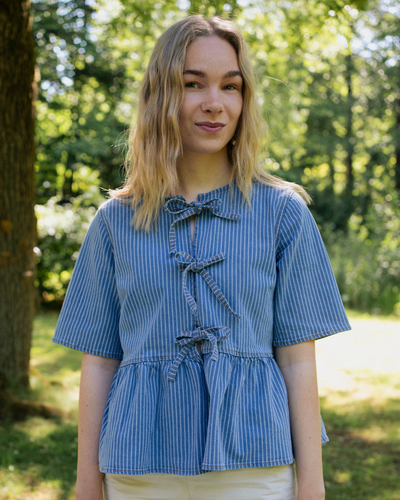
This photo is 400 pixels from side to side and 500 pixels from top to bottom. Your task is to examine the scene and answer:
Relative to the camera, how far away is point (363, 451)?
4.34m

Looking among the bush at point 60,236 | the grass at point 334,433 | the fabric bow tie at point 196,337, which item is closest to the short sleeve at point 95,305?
the fabric bow tie at point 196,337

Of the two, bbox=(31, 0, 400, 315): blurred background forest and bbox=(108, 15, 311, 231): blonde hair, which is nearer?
bbox=(108, 15, 311, 231): blonde hair

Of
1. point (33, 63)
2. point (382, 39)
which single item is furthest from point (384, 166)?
point (33, 63)

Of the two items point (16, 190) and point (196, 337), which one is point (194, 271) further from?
point (16, 190)

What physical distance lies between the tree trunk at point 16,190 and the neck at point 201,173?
10.4 ft

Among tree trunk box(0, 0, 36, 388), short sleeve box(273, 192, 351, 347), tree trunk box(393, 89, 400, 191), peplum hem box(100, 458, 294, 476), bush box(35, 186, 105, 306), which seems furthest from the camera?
tree trunk box(393, 89, 400, 191)

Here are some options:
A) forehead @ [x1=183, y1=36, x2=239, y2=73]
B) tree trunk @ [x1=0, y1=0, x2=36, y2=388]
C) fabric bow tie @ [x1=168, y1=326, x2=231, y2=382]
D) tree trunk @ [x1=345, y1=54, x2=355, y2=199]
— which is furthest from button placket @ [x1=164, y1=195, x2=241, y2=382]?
tree trunk @ [x1=345, y1=54, x2=355, y2=199]

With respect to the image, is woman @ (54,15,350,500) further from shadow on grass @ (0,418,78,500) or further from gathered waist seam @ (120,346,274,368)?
shadow on grass @ (0,418,78,500)

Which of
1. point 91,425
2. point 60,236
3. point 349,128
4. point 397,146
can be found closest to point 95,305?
point 91,425

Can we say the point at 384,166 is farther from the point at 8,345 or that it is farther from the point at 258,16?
the point at 8,345

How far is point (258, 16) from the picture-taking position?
20.0 feet

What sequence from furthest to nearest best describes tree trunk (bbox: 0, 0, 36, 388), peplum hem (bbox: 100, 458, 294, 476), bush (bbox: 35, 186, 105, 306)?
bush (bbox: 35, 186, 105, 306), tree trunk (bbox: 0, 0, 36, 388), peplum hem (bbox: 100, 458, 294, 476)

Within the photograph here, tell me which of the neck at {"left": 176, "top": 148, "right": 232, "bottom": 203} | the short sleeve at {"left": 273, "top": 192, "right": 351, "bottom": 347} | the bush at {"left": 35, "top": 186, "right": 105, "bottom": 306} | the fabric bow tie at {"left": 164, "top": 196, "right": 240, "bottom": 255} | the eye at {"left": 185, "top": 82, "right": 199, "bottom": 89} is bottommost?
the bush at {"left": 35, "top": 186, "right": 105, "bottom": 306}

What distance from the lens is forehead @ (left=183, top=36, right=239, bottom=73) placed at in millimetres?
1541
